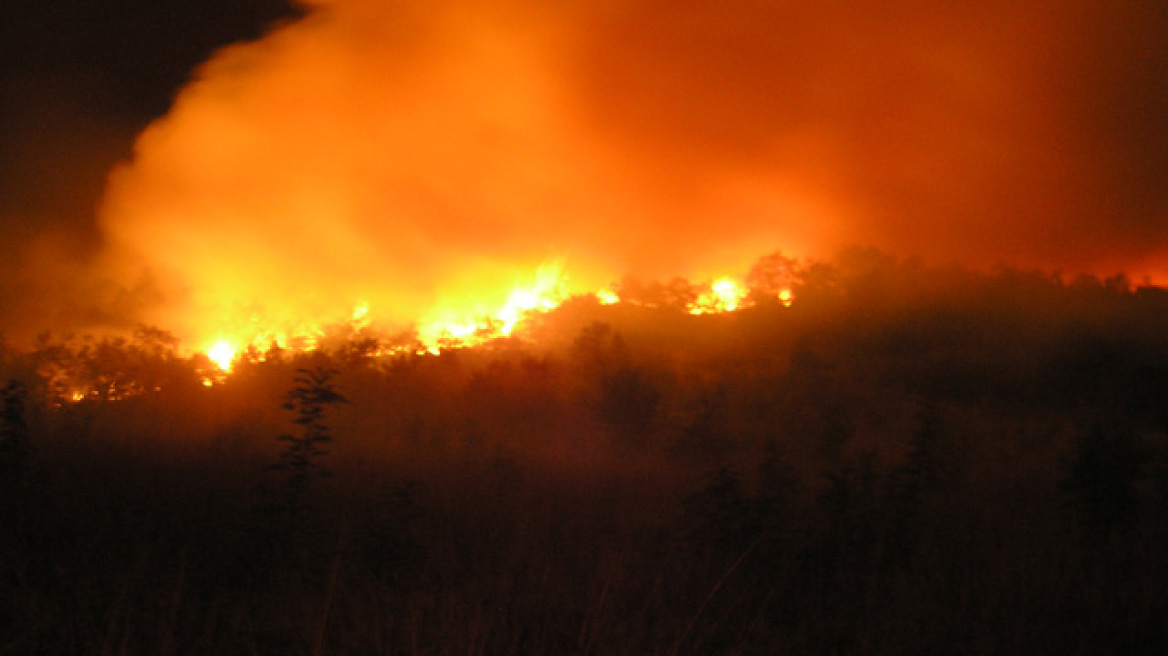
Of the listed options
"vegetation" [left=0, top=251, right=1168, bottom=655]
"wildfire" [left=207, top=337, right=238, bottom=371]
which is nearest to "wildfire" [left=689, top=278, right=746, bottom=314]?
"vegetation" [left=0, top=251, right=1168, bottom=655]

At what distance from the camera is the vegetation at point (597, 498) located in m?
3.73

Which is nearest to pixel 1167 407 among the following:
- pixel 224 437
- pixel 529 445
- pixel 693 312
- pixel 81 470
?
pixel 693 312

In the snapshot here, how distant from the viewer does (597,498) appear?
7.04 m

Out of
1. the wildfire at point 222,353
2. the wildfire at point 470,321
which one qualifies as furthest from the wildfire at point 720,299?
the wildfire at point 222,353

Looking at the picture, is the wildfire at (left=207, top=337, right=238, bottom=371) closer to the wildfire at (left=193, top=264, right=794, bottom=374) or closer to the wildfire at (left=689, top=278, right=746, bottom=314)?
the wildfire at (left=193, top=264, right=794, bottom=374)

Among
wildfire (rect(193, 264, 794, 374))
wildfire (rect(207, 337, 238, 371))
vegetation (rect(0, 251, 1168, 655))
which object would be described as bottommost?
vegetation (rect(0, 251, 1168, 655))

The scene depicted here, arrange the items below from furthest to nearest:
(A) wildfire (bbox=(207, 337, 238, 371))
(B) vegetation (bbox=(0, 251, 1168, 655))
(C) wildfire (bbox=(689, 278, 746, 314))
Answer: (C) wildfire (bbox=(689, 278, 746, 314)) → (A) wildfire (bbox=(207, 337, 238, 371)) → (B) vegetation (bbox=(0, 251, 1168, 655))

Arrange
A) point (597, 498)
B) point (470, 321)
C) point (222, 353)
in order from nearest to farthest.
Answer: point (597, 498), point (222, 353), point (470, 321)

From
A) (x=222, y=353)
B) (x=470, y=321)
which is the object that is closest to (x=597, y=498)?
(x=470, y=321)

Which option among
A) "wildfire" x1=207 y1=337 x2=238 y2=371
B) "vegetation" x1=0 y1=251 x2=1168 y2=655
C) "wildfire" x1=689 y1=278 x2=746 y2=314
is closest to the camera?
"vegetation" x1=0 y1=251 x2=1168 y2=655

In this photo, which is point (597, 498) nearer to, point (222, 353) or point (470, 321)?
point (470, 321)

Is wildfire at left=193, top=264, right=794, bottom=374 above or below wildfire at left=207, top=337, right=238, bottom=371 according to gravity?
above

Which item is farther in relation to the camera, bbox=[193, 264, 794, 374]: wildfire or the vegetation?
bbox=[193, 264, 794, 374]: wildfire

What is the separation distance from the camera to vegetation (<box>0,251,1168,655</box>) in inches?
147
